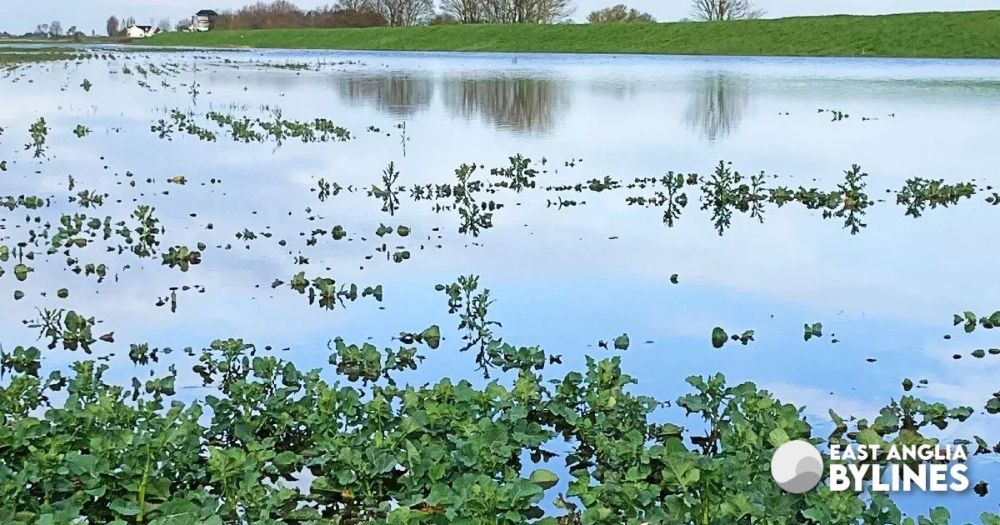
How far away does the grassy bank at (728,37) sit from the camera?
72.0m

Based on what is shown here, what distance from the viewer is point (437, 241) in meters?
A: 12.5

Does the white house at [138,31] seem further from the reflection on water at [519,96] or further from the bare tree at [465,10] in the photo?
the reflection on water at [519,96]

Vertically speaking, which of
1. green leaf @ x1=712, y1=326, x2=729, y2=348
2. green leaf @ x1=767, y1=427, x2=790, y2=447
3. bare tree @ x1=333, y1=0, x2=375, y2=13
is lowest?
green leaf @ x1=712, y1=326, x2=729, y2=348

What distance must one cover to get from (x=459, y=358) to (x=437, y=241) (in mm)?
4209

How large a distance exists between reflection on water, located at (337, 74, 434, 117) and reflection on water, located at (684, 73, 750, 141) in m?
7.40

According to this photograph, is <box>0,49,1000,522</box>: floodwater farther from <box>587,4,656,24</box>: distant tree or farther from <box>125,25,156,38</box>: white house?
<box>125,25,156,38</box>: white house

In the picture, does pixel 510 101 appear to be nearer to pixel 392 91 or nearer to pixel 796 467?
pixel 392 91

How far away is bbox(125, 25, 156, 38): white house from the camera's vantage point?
174m

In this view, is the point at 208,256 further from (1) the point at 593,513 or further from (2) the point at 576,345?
(1) the point at 593,513

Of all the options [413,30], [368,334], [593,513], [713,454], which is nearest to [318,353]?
[368,334]

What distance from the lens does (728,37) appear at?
82.0 m

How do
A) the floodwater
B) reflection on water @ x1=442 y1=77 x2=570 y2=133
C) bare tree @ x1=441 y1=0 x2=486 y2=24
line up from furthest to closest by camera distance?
bare tree @ x1=441 y1=0 x2=486 y2=24 → reflection on water @ x1=442 y1=77 x2=570 y2=133 → the floodwater

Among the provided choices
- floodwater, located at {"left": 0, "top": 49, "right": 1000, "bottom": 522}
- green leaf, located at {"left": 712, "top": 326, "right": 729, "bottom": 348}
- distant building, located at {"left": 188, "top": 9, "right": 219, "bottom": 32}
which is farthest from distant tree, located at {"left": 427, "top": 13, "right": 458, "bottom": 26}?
green leaf, located at {"left": 712, "top": 326, "right": 729, "bottom": 348}

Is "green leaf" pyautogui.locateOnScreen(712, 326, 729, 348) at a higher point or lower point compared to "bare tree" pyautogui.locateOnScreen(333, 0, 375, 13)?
lower
